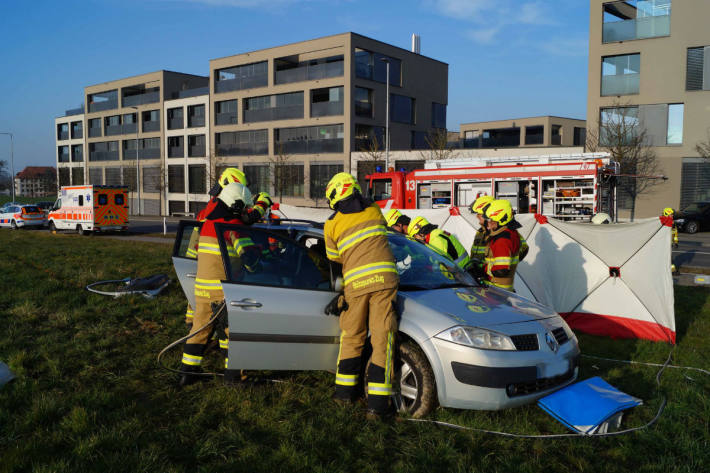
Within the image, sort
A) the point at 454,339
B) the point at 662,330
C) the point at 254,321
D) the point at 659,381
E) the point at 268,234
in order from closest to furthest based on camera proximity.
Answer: the point at 454,339 < the point at 254,321 < the point at 268,234 < the point at 659,381 < the point at 662,330

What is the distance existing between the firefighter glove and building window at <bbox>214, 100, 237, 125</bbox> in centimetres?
4324

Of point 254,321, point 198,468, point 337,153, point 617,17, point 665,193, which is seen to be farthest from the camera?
point 337,153

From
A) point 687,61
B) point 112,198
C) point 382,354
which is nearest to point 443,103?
point 687,61

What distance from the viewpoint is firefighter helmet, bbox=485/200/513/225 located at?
227 inches

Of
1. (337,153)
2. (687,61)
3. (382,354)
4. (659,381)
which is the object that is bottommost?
(659,381)

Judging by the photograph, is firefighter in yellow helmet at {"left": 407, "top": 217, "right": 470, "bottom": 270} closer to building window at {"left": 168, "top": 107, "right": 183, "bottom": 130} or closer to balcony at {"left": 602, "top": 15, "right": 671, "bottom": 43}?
balcony at {"left": 602, "top": 15, "right": 671, "bottom": 43}

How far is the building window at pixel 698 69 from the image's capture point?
2683 centimetres

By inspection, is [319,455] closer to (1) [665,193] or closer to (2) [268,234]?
(2) [268,234]

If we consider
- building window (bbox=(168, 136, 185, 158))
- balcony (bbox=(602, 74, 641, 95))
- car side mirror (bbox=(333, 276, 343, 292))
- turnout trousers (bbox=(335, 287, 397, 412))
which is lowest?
turnout trousers (bbox=(335, 287, 397, 412))

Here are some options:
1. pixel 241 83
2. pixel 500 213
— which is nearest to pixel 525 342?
pixel 500 213

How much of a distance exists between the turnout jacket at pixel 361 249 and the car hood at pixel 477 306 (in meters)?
0.35

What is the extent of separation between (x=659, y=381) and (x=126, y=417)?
4.54 m

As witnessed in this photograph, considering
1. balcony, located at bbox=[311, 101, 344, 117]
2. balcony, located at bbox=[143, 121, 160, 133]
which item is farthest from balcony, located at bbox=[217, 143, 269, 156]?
balcony, located at bbox=[143, 121, 160, 133]

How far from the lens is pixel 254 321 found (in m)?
4.18
